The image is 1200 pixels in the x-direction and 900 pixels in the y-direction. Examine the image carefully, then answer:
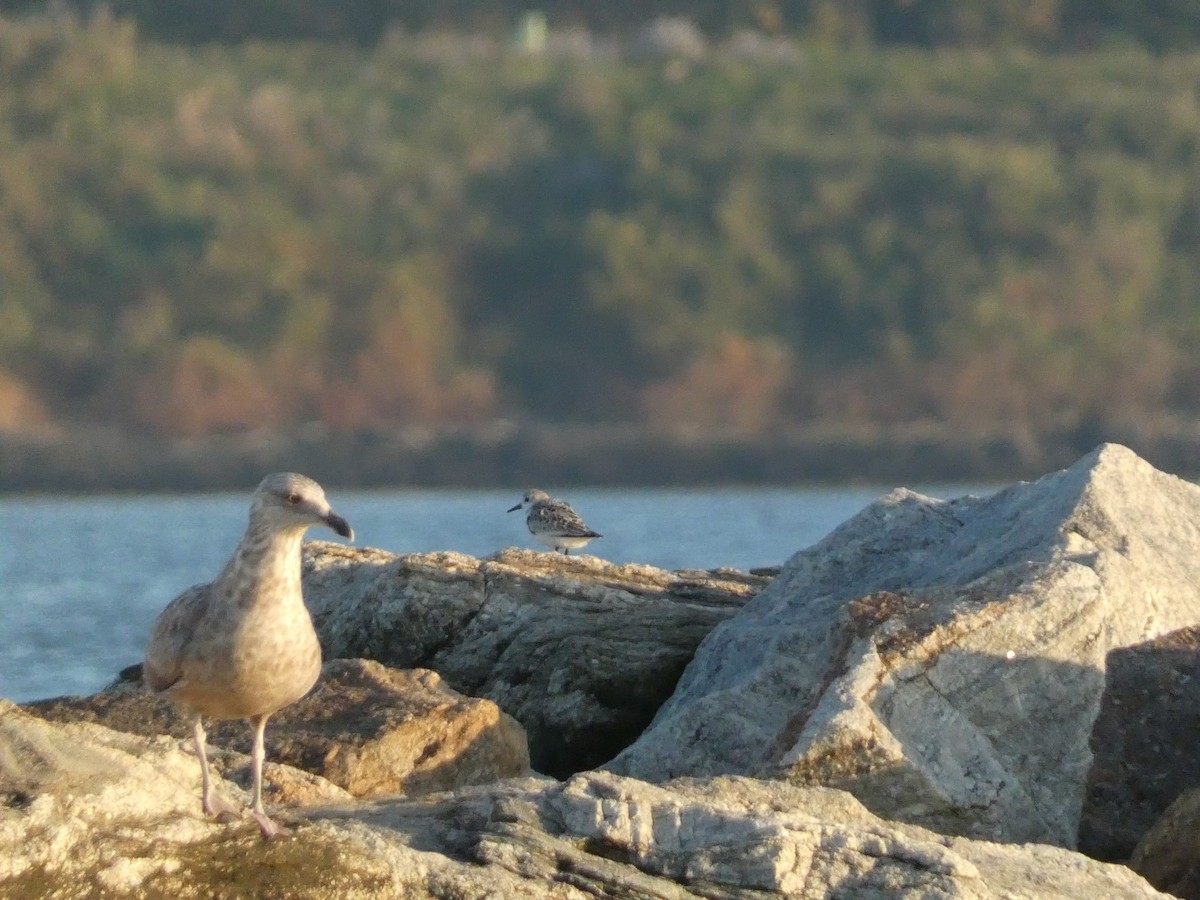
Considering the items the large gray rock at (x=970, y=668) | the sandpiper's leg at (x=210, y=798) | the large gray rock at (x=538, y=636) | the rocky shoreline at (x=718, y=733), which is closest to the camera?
the rocky shoreline at (x=718, y=733)

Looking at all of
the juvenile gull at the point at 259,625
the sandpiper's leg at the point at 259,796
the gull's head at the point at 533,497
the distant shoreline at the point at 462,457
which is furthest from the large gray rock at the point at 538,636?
the distant shoreline at the point at 462,457

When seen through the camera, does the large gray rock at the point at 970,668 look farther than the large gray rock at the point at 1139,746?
No

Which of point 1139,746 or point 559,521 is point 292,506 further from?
point 559,521

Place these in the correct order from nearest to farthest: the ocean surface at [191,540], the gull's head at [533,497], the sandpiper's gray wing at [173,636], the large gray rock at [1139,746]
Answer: the sandpiper's gray wing at [173,636], the large gray rock at [1139,746], the gull's head at [533,497], the ocean surface at [191,540]

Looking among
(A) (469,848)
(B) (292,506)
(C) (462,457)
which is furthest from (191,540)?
(A) (469,848)

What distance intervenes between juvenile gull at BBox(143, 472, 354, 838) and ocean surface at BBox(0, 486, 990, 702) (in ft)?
31.3

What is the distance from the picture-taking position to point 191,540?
117ft

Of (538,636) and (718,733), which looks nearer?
(718,733)

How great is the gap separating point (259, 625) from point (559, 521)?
8221 mm

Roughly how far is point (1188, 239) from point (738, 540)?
31.4m

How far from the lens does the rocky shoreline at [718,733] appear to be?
17.9 ft

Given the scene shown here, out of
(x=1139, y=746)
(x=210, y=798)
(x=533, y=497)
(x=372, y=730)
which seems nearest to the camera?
(x=210, y=798)

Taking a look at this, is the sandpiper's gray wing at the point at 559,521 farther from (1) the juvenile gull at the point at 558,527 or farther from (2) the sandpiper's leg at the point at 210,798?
(2) the sandpiper's leg at the point at 210,798

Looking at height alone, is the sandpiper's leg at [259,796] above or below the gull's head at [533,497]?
above
